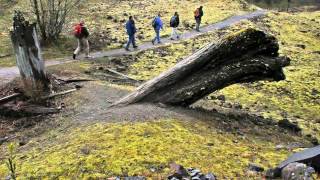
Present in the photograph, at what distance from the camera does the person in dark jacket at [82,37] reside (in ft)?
93.6

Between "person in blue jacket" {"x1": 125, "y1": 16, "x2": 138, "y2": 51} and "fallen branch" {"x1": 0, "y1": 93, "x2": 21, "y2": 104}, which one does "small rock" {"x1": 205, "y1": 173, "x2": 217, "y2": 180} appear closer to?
"fallen branch" {"x1": 0, "y1": 93, "x2": 21, "y2": 104}

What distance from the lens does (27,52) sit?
18938mm

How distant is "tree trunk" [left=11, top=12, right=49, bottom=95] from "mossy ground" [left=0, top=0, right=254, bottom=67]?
936 centimetres

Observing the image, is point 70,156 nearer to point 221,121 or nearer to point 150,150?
point 150,150

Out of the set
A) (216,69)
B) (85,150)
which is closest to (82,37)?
(216,69)

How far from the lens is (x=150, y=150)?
13898 millimetres

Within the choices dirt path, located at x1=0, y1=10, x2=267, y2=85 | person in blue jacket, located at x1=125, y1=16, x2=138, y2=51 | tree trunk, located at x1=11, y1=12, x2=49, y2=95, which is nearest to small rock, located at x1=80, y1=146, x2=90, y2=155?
tree trunk, located at x1=11, y1=12, x2=49, y2=95

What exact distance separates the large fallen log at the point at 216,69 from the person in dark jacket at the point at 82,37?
1070cm

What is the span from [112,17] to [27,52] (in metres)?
24.8

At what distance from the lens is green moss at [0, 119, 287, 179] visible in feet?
42.4

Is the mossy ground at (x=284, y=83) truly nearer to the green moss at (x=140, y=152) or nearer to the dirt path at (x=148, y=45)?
the dirt path at (x=148, y=45)

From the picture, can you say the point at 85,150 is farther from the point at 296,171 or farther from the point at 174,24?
the point at 174,24

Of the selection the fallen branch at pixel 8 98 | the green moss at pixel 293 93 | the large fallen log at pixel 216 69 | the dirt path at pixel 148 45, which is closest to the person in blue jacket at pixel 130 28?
the dirt path at pixel 148 45

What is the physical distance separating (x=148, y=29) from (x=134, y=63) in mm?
10308
